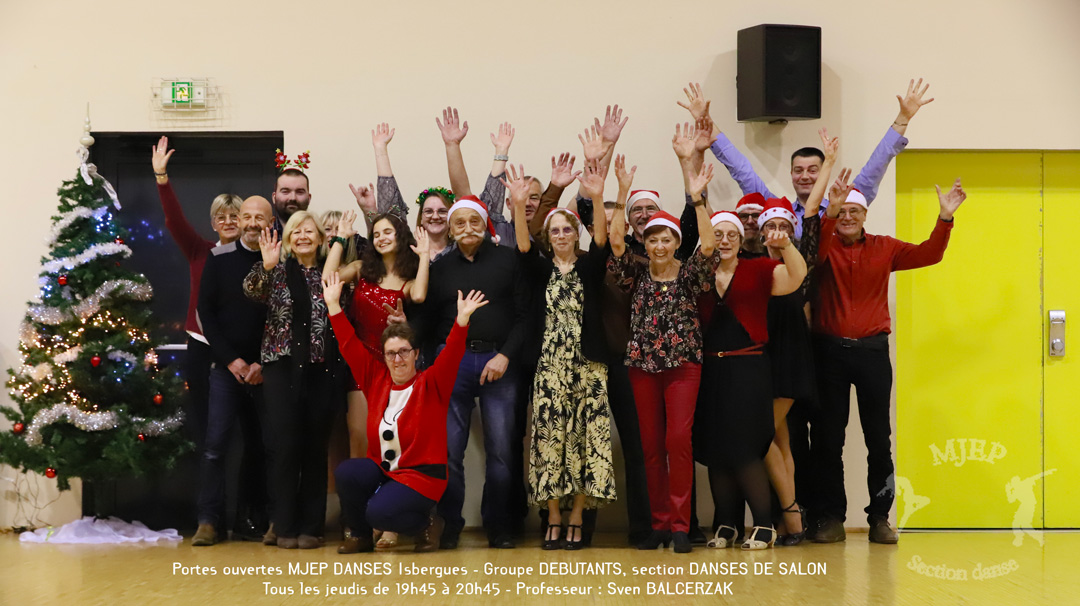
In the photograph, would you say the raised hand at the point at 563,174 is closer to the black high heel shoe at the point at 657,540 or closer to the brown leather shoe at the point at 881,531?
the black high heel shoe at the point at 657,540

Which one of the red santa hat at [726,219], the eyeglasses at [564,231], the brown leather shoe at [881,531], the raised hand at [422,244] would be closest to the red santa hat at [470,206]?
the raised hand at [422,244]

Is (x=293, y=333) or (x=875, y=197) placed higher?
(x=875, y=197)

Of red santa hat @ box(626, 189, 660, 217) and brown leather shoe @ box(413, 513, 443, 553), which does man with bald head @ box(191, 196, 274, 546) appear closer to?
brown leather shoe @ box(413, 513, 443, 553)

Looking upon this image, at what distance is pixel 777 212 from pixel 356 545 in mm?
2390

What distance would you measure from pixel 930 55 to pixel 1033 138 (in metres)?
0.71

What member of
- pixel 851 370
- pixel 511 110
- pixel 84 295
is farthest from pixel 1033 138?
pixel 84 295

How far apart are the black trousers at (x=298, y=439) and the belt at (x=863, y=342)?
235cm

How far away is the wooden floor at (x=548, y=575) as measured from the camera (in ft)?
11.8

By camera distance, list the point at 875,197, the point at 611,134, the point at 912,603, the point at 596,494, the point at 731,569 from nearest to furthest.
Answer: the point at 912,603 < the point at 731,569 < the point at 596,494 < the point at 611,134 < the point at 875,197

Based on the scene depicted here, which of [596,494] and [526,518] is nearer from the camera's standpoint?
[596,494]

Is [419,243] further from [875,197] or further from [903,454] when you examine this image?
[903,454]

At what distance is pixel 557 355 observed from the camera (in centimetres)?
459

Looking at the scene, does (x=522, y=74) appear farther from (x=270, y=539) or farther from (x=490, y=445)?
(x=270, y=539)

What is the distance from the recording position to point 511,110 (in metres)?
5.48
